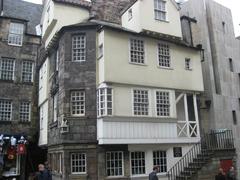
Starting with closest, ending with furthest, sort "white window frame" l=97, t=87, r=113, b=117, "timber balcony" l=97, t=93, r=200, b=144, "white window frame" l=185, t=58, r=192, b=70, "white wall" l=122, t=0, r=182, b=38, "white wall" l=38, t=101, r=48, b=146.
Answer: "timber balcony" l=97, t=93, r=200, b=144 < "white window frame" l=97, t=87, r=113, b=117 < "white wall" l=122, t=0, r=182, b=38 < "white window frame" l=185, t=58, r=192, b=70 < "white wall" l=38, t=101, r=48, b=146

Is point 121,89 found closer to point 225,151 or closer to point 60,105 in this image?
point 60,105

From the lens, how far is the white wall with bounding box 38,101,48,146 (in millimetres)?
22347

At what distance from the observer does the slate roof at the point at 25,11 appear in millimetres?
27672

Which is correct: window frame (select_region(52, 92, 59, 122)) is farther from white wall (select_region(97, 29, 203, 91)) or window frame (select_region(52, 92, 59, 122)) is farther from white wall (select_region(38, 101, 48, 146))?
white wall (select_region(97, 29, 203, 91))

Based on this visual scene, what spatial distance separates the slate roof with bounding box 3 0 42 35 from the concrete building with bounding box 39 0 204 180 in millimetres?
8385

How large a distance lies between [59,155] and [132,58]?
7.32m

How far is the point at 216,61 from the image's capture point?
22.6m

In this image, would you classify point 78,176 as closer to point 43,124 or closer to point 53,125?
point 53,125

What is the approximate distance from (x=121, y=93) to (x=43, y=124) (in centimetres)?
913

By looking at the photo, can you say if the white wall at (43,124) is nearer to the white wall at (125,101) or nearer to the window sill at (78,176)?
the window sill at (78,176)

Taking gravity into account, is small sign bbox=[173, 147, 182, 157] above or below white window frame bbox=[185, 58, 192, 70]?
below

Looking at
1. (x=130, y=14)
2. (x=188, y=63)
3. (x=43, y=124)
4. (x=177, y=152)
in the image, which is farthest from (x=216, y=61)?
(x=43, y=124)

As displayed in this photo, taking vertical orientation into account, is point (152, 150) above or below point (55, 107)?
below

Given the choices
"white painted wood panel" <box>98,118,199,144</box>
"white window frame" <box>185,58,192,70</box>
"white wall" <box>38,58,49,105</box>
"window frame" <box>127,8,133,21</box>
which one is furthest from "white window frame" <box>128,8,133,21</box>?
"white painted wood panel" <box>98,118,199,144</box>
